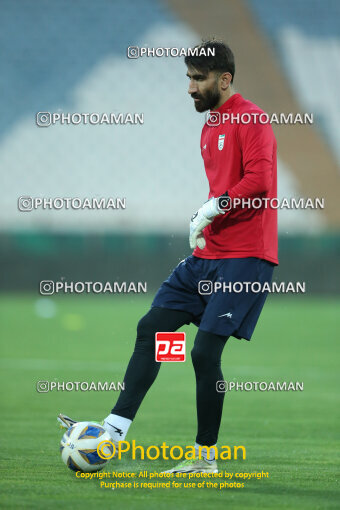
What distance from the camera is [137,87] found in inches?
244

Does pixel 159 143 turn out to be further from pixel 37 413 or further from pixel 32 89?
pixel 32 89

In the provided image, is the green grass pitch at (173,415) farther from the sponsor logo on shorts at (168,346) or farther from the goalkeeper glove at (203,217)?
the goalkeeper glove at (203,217)

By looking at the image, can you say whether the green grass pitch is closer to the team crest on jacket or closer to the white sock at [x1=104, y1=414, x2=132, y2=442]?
the white sock at [x1=104, y1=414, x2=132, y2=442]

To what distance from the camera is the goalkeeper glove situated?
3.90 meters

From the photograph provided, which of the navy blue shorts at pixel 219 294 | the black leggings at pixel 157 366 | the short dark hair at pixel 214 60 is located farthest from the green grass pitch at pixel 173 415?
the short dark hair at pixel 214 60

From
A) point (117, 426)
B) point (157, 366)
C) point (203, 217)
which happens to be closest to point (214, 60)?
point (203, 217)

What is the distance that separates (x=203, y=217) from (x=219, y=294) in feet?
1.16

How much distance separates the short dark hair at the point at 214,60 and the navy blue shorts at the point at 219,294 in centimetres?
88

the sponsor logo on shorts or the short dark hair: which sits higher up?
the short dark hair

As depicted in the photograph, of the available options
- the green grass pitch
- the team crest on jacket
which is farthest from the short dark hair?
the green grass pitch

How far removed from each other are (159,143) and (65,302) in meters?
14.0

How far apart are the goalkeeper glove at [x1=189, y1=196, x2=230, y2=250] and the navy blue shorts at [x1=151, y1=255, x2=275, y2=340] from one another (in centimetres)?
11

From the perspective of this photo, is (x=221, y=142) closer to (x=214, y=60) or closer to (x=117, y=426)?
(x=214, y=60)

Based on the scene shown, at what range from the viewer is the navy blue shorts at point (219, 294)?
388 cm
